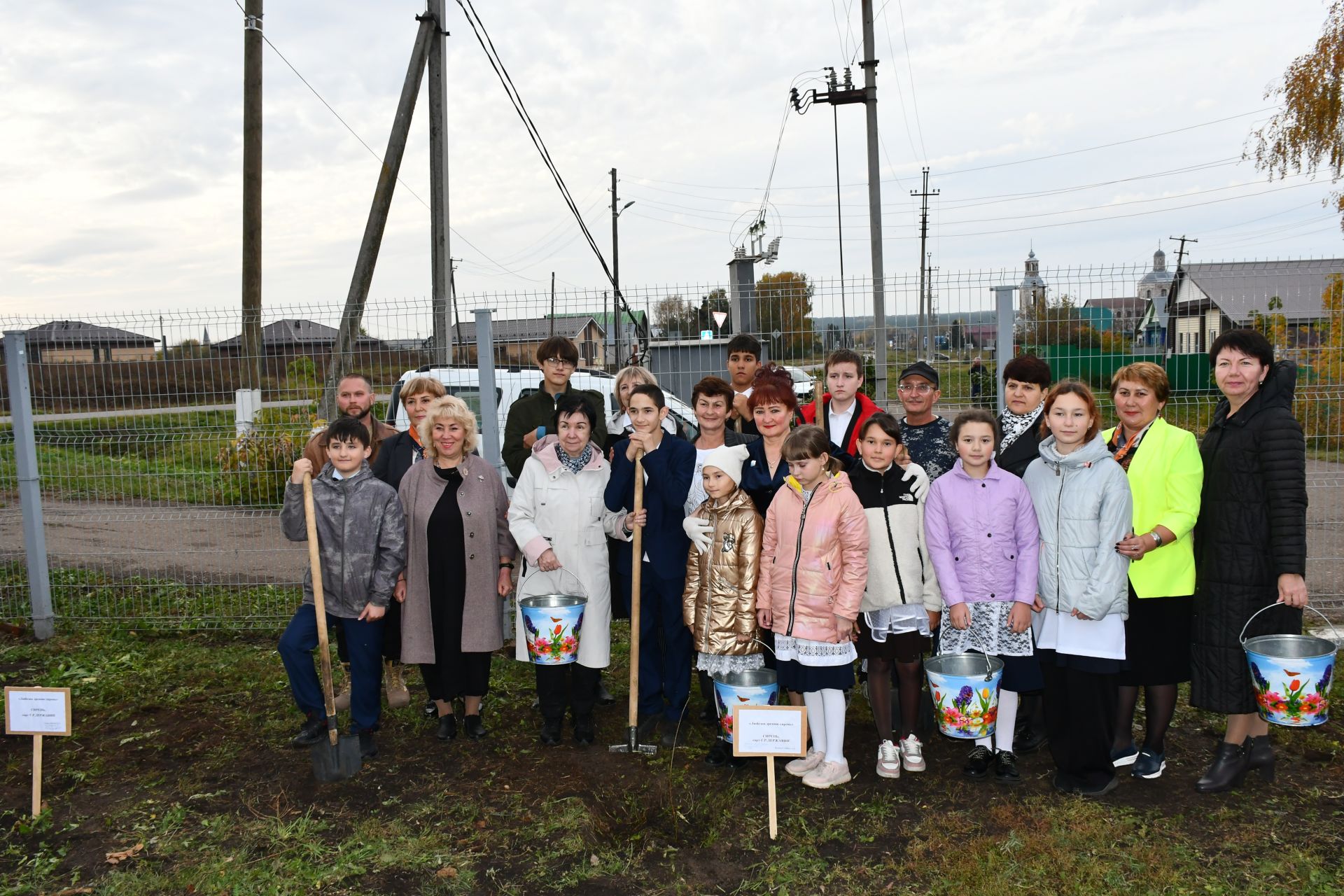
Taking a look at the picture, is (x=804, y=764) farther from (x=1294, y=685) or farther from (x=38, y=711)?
(x=38, y=711)

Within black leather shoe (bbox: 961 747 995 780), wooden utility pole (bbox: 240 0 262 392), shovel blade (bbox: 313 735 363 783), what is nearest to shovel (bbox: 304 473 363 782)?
shovel blade (bbox: 313 735 363 783)

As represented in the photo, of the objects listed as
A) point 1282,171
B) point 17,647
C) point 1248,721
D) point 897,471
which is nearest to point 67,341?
point 17,647

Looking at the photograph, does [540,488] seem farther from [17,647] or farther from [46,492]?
[46,492]

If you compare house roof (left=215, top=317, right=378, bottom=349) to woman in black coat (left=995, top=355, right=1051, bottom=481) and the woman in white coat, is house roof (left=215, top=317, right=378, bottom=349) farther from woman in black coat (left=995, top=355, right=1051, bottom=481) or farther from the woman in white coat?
woman in black coat (left=995, top=355, right=1051, bottom=481)

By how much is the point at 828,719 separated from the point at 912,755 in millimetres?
451

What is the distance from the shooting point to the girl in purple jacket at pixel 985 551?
3.89 m

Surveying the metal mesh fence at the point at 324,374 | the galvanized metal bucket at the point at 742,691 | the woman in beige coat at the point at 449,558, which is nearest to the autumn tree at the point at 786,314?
the metal mesh fence at the point at 324,374

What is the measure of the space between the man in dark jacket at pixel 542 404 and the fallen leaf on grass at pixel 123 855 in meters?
2.38

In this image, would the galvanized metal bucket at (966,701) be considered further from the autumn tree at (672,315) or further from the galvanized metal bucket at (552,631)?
the autumn tree at (672,315)

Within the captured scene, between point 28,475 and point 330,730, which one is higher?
point 28,475

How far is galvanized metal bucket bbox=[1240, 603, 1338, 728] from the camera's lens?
11.6 feet

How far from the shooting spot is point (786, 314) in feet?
20.6

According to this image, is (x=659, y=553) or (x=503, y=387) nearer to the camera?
(x=659, y=553)

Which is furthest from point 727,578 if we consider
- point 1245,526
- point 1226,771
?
point 1226,771
